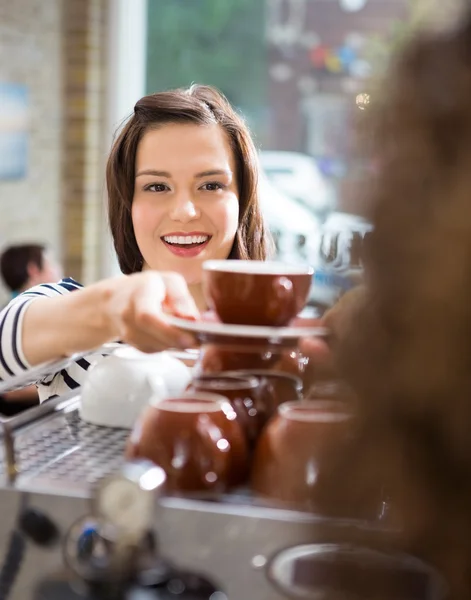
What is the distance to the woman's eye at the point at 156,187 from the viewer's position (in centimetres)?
154

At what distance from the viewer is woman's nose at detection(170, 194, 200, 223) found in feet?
4.90

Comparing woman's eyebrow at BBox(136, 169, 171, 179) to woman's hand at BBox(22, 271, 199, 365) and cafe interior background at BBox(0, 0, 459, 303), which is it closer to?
woman's hand at BBox(22, 271, 199, 365)

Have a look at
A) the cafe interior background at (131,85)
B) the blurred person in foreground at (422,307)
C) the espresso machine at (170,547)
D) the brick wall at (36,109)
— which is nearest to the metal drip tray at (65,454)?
the espresso machine at (170,547)

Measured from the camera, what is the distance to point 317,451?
593 mm

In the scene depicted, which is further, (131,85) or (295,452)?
(131,85)

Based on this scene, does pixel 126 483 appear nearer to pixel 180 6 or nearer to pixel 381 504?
pixel 381 504

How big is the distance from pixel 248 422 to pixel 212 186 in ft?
2.86

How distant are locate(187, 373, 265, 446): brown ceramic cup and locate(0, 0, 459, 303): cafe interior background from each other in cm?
350

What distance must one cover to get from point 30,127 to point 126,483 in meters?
4.21

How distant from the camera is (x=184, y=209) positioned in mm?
1498

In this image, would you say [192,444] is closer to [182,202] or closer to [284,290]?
[284,290]

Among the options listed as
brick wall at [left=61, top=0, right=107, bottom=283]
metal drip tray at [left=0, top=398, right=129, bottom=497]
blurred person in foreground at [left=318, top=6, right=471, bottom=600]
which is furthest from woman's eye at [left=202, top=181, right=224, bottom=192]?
brick wall at [left=61, top=0, right=107, bottom=283]

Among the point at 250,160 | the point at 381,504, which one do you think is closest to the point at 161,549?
the point at 381,504

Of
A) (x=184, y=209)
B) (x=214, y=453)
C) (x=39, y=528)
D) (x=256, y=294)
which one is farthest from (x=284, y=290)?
(x=184, y=209)
